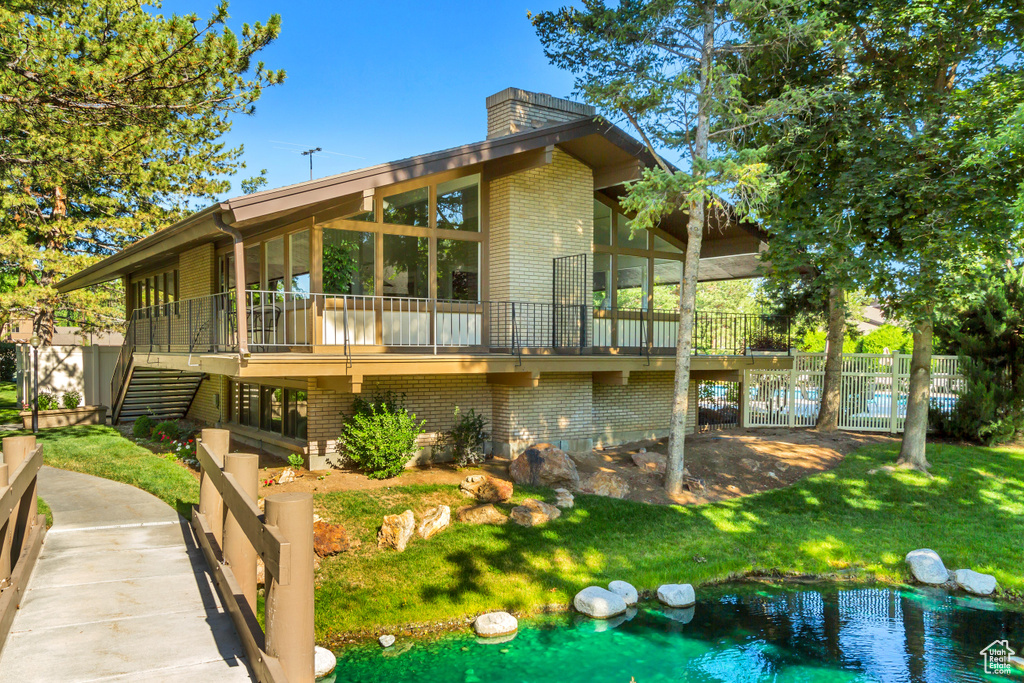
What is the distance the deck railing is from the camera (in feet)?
38.8

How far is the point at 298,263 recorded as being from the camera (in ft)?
42.4

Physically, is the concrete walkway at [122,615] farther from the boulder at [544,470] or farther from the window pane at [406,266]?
the window pane at [406,266]

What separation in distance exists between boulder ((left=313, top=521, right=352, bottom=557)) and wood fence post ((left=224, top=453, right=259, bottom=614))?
4.44 metres

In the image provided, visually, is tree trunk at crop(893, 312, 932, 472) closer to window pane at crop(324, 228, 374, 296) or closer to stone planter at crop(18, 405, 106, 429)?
window pane at crop(324, 228, 374, 296)

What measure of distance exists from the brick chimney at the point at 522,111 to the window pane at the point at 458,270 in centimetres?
315

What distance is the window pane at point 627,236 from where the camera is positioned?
16428 millimetres

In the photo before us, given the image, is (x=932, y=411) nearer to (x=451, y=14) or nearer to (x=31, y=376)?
(x=31, y=376)

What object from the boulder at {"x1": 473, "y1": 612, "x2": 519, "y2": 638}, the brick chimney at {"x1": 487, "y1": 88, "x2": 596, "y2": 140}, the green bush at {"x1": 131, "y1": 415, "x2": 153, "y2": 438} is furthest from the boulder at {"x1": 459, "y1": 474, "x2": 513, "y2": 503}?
the green bush at {"x1": 131, "y1": 415, "x2": 153, "y2": 438}

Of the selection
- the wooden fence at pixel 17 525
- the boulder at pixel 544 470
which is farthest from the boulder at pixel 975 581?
the wooden fence at pixel 17 525

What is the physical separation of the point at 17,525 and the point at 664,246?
15.2m

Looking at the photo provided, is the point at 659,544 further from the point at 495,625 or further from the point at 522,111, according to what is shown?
the point at 522,111

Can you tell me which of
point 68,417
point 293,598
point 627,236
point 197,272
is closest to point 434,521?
point 293,598

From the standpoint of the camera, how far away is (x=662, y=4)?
12.2 meters

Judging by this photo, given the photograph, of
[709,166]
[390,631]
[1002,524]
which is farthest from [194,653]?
[1002,524]
